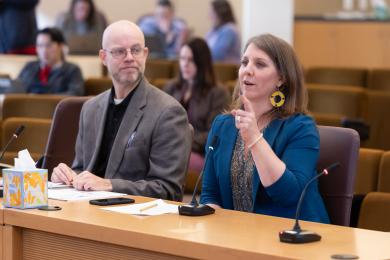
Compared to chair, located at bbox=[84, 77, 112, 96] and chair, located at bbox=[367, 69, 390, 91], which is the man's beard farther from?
chair, located at bbox=[367, 69, 390, 91]

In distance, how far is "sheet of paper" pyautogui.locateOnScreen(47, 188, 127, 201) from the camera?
11.1 feet

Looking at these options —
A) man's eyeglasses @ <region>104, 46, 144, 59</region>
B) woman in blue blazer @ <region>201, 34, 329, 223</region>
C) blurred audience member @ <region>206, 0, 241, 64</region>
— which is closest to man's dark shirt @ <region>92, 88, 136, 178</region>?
man's eyeglasses @ <region>104, 46, 144, 59</region>

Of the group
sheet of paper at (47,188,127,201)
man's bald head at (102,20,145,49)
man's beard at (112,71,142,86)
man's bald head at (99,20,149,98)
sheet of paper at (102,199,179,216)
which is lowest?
sheet of paper at (47,188,127,201)

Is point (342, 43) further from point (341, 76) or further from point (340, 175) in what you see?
point (340, 175)

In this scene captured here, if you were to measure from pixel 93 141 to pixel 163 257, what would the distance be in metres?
1.47

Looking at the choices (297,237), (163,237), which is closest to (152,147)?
(163,237)

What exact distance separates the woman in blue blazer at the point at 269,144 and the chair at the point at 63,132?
3.48 feet

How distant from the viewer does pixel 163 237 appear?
8.71 feet

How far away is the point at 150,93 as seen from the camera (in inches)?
157

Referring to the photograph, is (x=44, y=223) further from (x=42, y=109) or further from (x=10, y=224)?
(x=42, y=109)

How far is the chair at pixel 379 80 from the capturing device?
8.45 metres

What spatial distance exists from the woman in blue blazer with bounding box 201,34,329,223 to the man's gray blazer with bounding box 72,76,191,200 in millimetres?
282

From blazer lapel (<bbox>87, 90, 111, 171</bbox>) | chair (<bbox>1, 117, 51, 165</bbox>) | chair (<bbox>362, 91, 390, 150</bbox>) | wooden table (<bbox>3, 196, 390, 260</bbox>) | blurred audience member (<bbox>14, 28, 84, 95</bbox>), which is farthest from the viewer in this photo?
blurred audience member (<bbox>14, 28, 84, 95</bbox>)

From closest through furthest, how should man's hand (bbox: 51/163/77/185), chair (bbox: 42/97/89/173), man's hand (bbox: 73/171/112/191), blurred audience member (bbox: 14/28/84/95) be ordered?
man's hand (bbox: 73/171/112/191) < man's hand (bbox: 51/163/77/185) < chair (bbox: 42/97/89/173) < blurred audience member (bbox: 14/28/84/95)
